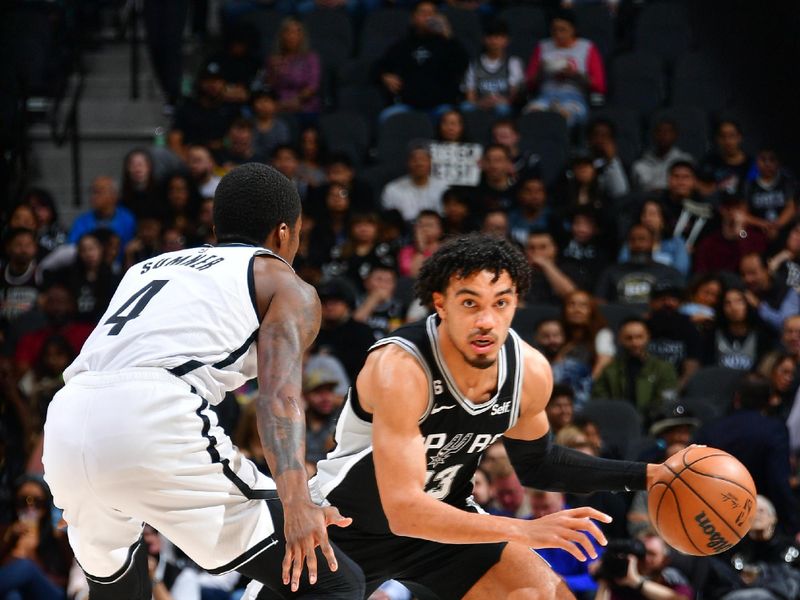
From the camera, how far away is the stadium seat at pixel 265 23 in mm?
12000

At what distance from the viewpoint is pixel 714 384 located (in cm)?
843

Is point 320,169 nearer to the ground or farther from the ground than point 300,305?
nearer to the ground

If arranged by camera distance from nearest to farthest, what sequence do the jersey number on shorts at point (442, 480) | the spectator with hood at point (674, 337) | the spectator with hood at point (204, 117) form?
the jersey number on shorts at point (442, 480) < the spectator with hood at point (674, 337) < the spectator with hood at point (204, 117)

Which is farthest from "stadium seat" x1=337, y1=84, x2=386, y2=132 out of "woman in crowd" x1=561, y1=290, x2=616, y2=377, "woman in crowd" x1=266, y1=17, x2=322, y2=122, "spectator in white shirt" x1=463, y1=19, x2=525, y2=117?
"woman in crowd" x1=561, y1=290, x2=616, y2=377

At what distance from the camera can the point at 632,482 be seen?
4488 millimetres

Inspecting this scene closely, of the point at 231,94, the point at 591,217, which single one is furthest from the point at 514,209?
the point at 231,94

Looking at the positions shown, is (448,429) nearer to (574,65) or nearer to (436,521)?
(436,521)

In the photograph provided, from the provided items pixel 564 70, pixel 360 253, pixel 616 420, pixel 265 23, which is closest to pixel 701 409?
pixel 616 420

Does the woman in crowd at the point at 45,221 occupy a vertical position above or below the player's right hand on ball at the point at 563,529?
below

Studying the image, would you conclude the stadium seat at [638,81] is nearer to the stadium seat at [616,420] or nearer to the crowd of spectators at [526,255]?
the crowd of spectators at [526,255]

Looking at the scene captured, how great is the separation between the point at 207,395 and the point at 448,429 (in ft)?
3.09

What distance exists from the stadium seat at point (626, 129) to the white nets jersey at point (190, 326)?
739 centimetres

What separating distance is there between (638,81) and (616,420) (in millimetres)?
4511

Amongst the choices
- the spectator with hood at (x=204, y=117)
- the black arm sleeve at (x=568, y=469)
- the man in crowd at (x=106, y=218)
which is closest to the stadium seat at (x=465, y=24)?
the spectator with hood at (x=204, y=117)
